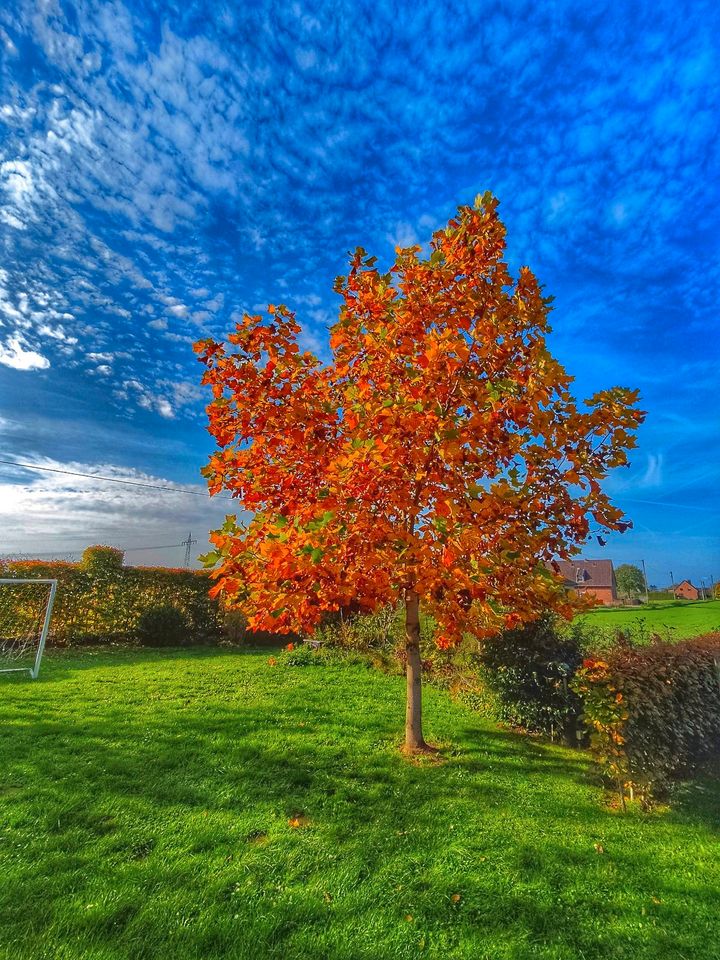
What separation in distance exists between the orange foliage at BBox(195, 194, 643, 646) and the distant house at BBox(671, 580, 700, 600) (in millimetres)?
118325

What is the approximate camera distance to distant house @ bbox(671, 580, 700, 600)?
103 metres

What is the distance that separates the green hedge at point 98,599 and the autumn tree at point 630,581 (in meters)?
86.5

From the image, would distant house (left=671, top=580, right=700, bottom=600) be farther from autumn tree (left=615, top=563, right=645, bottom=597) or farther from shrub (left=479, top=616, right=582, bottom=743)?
shrub (left=479, top=616, right=582, bottom=743)

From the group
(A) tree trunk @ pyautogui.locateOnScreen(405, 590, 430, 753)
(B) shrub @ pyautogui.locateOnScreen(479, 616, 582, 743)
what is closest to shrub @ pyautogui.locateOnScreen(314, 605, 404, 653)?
(B) shrub @ pyautogui.locateOnScreen(479, 616, 582, 743)

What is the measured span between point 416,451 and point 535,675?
469cm

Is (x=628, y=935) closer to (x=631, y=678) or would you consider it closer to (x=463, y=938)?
(x=463, y=938)

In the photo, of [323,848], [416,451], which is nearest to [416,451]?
[416,451]

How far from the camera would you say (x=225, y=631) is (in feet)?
56.6

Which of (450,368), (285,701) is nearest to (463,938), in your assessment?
(450,368)

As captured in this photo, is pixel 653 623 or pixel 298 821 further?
pixel 653 623

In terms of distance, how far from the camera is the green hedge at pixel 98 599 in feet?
46.9

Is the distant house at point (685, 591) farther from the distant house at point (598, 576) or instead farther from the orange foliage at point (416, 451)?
the orange foliage at point (416, 451)

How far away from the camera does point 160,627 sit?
15.7 m

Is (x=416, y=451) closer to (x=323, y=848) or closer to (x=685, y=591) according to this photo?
(x=323, y=848)
